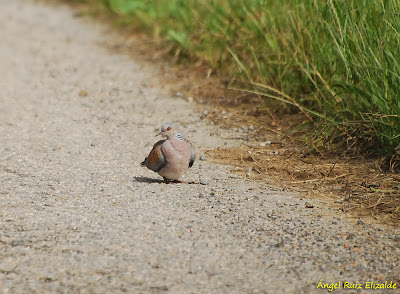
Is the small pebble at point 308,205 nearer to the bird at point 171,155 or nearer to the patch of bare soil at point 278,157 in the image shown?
the patch of bare soil at point 278,157

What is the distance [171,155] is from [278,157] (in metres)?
1.14

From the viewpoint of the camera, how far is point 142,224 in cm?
441

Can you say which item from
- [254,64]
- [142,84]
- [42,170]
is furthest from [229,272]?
[142,84]

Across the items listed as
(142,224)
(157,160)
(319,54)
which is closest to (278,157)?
(319,54)

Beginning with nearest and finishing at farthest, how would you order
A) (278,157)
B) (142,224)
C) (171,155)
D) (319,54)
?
(142,224) → (171,155) → (278,157) → (319,54)

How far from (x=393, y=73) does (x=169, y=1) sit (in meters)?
5.65

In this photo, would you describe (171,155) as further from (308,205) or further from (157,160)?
(308,205)

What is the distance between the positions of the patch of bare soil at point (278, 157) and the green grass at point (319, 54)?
0.60 feet

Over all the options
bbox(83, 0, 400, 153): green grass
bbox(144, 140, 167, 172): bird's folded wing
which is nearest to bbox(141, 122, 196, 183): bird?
bbox(144, 140, 167, 172): bird's folded wing

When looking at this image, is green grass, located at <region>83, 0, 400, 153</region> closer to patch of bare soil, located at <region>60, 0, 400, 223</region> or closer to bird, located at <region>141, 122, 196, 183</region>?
patch of bare soil, located at <region>60, 0, 400, 223</region>

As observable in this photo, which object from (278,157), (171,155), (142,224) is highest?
(171,155)

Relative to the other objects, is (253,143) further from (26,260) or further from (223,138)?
(26,260)

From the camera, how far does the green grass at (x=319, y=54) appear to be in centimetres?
525

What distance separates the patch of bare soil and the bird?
0.59m
